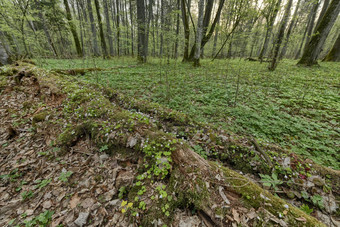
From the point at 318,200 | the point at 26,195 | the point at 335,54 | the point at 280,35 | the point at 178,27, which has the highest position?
the point at 178,27

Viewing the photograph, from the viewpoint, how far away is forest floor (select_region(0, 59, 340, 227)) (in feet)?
5.23

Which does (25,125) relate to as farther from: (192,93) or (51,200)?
(192,93)

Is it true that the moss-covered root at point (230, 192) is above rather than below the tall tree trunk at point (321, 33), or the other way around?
below

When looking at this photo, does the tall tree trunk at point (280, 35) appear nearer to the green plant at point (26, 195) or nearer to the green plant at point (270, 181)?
the green plant at point (270, 181)

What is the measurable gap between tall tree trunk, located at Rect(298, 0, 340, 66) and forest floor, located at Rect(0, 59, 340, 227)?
25.4 feet

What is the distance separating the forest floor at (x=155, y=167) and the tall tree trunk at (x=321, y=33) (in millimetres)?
7740

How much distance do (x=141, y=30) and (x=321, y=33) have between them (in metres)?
12.5

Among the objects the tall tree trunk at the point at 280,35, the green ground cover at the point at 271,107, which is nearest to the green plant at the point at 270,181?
the green ground cover at the point at 271,107

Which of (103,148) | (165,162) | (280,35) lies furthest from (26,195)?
(280,35)

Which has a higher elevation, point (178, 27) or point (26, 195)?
point (178, 27)

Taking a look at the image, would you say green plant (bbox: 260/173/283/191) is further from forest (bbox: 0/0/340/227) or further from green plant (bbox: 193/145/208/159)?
green plant (bbox: 193/145/208/159)

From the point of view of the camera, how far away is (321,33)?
8.59 metres

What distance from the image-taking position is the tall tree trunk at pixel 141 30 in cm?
1058

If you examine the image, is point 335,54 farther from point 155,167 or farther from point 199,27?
point 155,167
